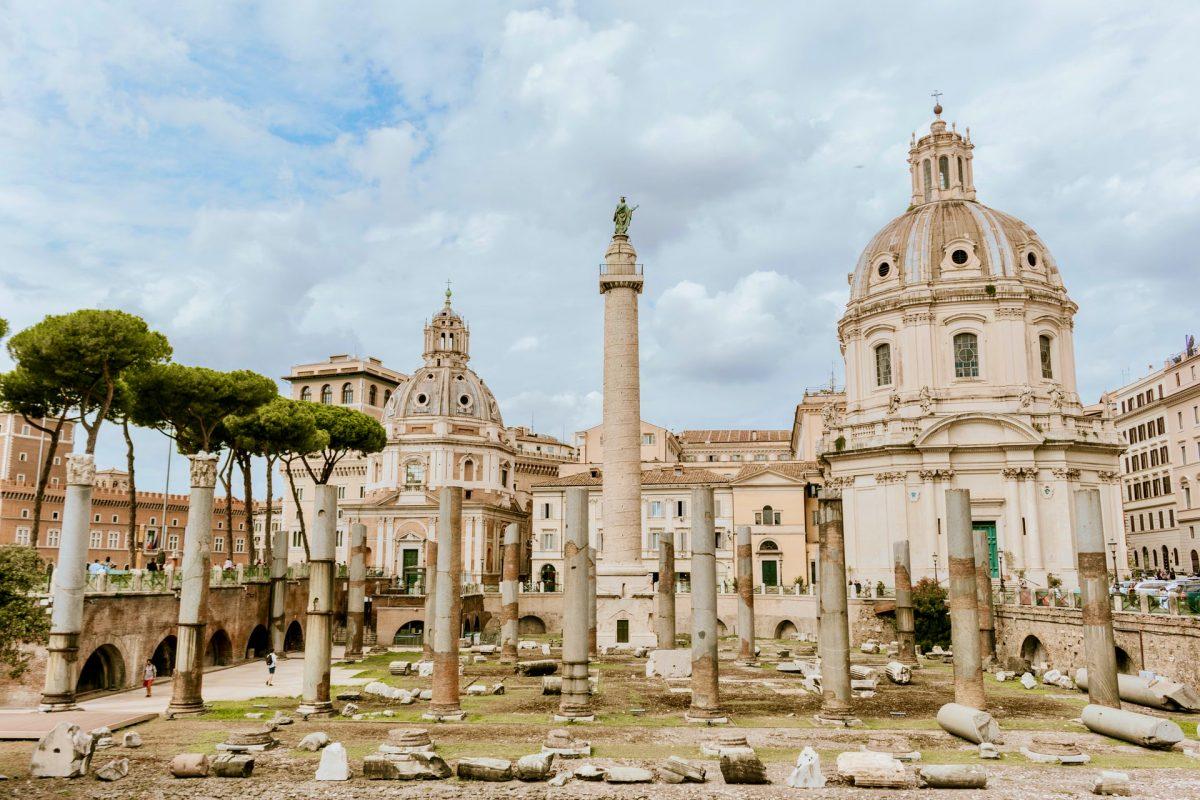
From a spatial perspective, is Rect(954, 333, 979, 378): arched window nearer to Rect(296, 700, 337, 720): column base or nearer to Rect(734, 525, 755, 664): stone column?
Rect(734, 525, 755, 664): stone column

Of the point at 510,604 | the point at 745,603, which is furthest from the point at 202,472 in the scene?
the point at 745,603

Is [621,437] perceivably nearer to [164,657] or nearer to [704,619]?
[704,619]

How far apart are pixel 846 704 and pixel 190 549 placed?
1619 centimetres

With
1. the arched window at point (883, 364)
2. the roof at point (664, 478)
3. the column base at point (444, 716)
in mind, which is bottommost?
the column base at point (444, 716)

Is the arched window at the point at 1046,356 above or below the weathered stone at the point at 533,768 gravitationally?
above

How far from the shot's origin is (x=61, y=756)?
16250mm

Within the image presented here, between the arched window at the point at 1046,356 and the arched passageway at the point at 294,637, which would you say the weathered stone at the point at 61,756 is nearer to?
the arched passageway at the point at 294,637

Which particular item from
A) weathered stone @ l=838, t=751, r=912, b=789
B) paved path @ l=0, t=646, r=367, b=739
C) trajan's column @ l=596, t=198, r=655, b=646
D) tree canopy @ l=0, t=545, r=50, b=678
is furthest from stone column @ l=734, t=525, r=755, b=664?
tree canopy @ l=0, t=545, r=50, b=678

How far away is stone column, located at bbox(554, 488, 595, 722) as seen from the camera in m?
21.7

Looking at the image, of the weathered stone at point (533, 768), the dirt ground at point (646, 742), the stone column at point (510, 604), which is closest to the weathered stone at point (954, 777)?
the dirt ground at point (646, 742)

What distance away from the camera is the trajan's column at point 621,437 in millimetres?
36969

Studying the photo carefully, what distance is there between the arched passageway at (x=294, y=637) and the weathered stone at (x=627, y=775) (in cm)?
3020

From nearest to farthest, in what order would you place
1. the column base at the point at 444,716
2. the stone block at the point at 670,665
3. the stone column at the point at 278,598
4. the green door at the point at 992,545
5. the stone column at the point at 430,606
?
the column base at the point at 444,716, the stone column at the point at 430,606, the stone block at the point at 670,665, the stone column at the point at 278,598, the green door at the point at 992,545

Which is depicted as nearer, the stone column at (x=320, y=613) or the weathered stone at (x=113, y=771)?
the weathered stone at (x=113, y=771)
